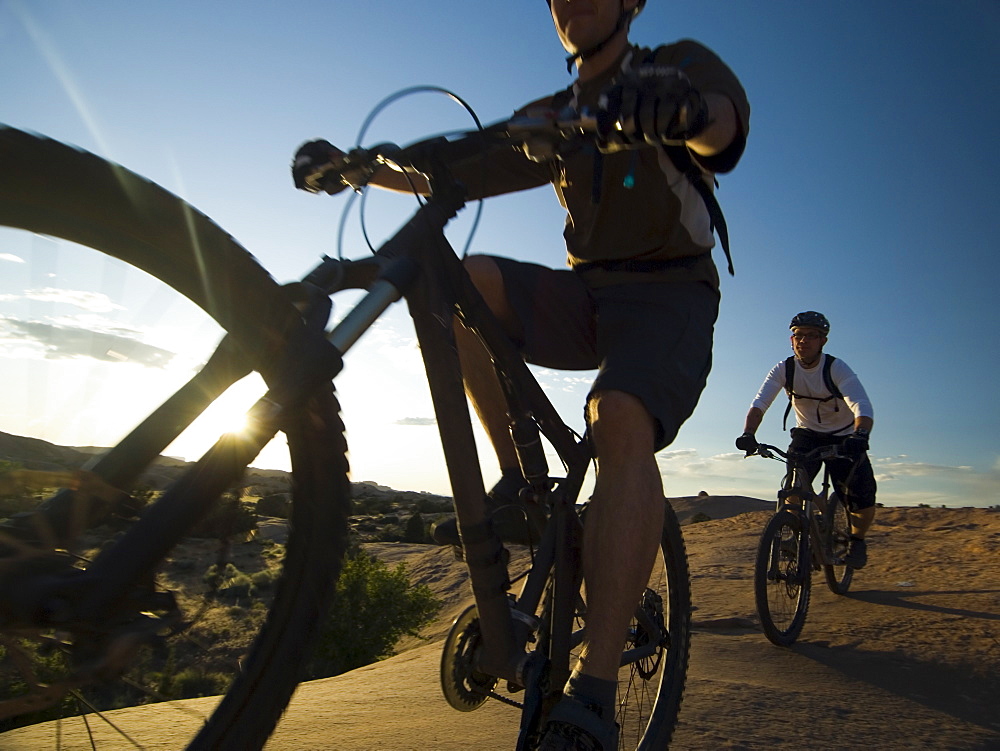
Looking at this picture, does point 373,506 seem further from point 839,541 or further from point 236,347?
point 236,347

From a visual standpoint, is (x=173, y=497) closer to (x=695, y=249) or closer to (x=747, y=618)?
(x=695, y=249)

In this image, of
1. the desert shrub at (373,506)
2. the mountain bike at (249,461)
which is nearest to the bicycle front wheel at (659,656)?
the mountain bike at (249,461)

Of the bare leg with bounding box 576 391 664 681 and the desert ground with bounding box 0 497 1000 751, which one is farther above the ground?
the bare leg with bounding box 576 391 664 681

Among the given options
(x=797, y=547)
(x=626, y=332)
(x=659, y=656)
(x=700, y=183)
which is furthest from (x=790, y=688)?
(x=700, y=183)

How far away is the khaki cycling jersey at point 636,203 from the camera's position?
216 cm

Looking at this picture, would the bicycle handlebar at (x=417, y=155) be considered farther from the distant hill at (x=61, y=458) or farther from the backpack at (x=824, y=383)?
the backpack at (x=824, y=383)

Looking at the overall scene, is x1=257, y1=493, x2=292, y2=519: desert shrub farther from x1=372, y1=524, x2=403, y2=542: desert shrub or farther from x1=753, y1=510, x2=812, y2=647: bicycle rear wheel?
x1=372, y1=524, x2=403, y2=542: desert shrub

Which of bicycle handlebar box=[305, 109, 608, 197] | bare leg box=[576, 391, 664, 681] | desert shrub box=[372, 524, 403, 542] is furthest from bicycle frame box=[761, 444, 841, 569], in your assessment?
desert shrub box=[372, 524, 403, 542]

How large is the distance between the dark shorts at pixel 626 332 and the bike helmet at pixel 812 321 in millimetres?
4575

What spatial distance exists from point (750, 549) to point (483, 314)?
7522 mm

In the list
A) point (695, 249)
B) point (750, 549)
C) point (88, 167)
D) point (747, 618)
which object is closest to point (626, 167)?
point (695, 249)

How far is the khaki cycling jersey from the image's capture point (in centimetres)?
216

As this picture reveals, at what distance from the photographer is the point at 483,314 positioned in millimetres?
2088

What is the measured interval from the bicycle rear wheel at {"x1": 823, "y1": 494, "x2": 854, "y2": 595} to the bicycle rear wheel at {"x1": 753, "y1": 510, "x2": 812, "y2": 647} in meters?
1.09
